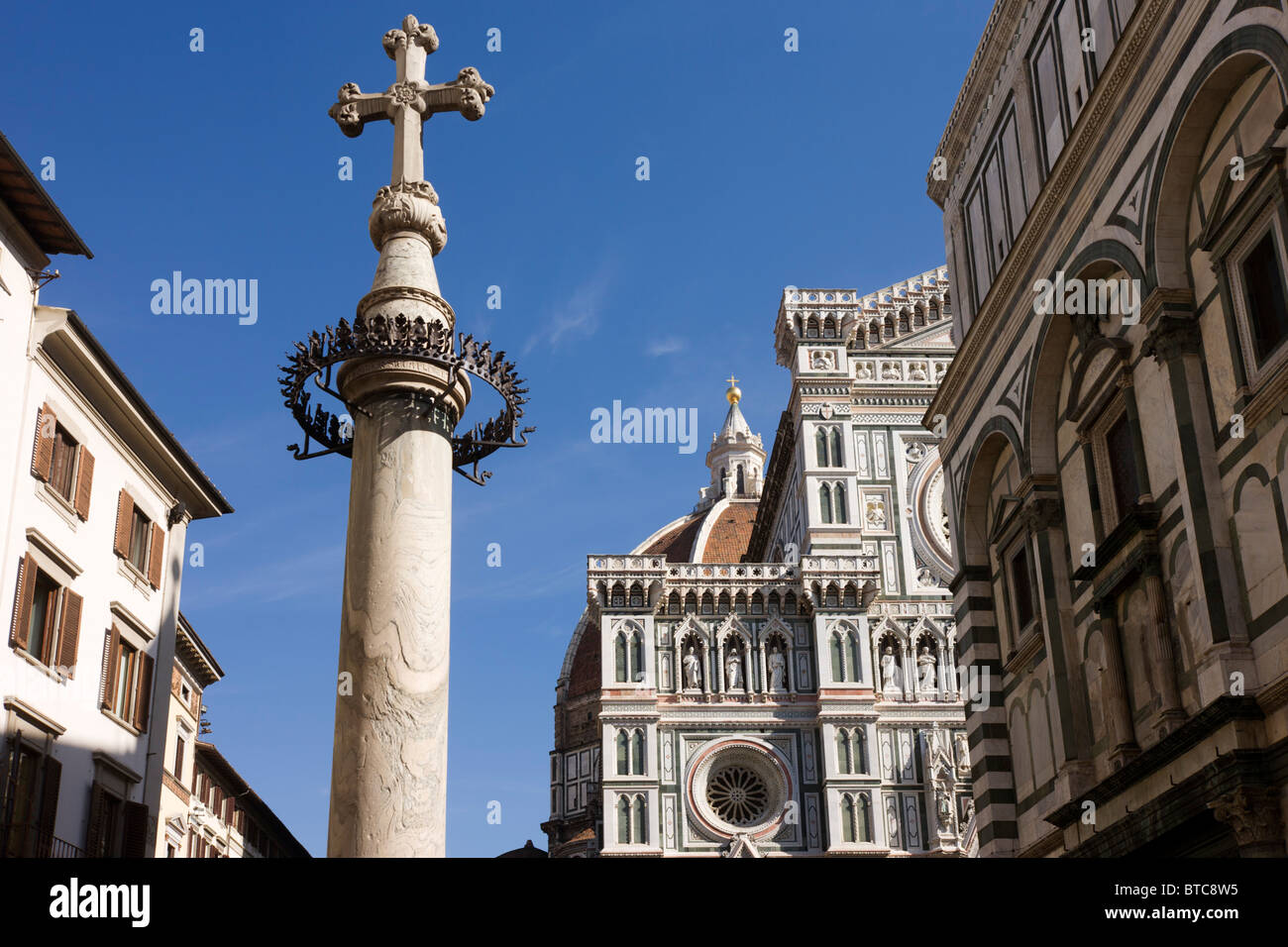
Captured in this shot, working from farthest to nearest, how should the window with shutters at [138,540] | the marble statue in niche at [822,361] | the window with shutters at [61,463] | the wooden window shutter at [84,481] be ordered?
1. the marble statue in niche at [822,361]
2. the window with shutters at [138,540]
3. the wooden window shutter at [84,481]
4. the window with shutters at [61,463]

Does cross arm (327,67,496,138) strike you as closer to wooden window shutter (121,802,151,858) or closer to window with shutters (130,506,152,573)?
window with shutters (130,506,152,573)

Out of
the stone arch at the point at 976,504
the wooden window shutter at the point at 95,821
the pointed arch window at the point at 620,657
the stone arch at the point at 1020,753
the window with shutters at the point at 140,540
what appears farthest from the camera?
the pointed arch window at the point at 620,657

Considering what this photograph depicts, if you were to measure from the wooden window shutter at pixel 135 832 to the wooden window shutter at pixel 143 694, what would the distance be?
1613 millimetres

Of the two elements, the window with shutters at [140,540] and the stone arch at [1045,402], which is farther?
the window with shutters at [140,540]

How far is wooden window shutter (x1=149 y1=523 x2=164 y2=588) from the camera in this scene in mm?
28078

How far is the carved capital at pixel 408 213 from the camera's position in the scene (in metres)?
15.8

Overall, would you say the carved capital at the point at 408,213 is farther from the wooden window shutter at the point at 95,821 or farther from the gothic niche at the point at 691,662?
the gothic niche at the point at 691,662

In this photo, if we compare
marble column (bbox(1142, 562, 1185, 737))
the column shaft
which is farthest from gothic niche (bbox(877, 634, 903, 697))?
the column shaft

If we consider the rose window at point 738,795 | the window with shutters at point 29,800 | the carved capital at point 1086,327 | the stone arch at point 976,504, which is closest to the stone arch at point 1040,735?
the stone arch at point 976,504

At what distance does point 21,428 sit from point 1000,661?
51.1ft

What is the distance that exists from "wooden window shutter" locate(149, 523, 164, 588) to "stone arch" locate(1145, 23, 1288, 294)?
20.1 meters

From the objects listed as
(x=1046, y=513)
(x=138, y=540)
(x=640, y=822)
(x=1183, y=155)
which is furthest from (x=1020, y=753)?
(x=640, y=822)

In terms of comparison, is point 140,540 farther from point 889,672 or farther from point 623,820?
point 889,672
